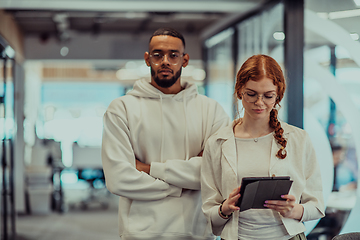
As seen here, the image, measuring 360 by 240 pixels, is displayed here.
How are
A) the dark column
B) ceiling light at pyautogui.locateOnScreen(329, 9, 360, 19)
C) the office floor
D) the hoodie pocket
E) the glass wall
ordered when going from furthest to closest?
1. the office floor
2. the dark column
3. the glass wall
4. ceiling light at pyautogui.locateOnScreen(329, 9, 360, 19)
5. the hoodie pocket

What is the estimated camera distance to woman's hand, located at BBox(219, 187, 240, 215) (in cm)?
154

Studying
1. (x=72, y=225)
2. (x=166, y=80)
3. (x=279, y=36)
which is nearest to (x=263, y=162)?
(x=166, y=80)

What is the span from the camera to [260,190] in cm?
150

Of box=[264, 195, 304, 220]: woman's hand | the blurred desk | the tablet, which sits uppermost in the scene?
the tablet

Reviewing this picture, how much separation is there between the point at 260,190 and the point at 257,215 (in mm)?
205

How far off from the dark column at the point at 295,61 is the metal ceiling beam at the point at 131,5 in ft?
3.15

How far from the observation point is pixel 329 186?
3.90 metres

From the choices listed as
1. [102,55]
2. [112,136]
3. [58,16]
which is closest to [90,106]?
[102,55]

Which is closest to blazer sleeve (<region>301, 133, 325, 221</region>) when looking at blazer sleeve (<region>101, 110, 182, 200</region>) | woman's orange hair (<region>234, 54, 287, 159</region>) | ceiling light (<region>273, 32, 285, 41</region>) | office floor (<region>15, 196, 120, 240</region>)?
woman's orange hair (<region>234, 54, 287, 159</region>)

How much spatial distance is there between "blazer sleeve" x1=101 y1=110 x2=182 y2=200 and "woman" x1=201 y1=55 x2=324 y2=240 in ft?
0.95

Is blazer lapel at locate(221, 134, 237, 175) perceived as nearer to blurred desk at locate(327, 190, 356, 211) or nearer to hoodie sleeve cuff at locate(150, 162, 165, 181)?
hoodie sleeve cuff at locate(150, 162, 165, 181)

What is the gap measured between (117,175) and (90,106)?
1256 cm

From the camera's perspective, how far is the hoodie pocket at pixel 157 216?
6.54ft

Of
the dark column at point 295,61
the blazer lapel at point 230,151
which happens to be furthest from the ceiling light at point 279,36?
the blazer lapel at point 230,151
